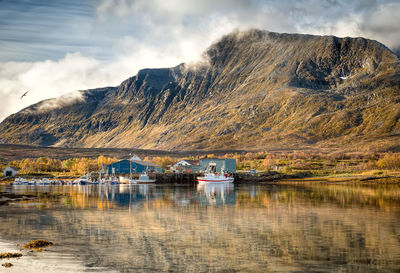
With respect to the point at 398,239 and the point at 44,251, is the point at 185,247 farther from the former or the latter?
the point at 398,239

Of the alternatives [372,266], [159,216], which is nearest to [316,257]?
[372,266]

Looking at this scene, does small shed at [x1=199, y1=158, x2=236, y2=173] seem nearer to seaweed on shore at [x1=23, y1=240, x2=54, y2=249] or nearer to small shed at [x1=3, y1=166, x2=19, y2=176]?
small shed at [x1=3, y1=166, x2=19, y2=176]

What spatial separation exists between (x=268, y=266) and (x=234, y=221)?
15.1 meters

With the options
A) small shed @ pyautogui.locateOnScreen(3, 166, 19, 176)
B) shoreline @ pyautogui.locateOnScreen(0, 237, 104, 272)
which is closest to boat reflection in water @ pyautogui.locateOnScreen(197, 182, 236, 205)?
shoreline @ pyautogui.locateOnScreen(0, 237, 104, 272)

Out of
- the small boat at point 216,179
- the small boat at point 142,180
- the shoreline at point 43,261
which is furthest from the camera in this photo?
the small boat at point 142,180

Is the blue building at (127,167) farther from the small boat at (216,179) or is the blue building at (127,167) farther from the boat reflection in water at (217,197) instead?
the boat reflection in water at (217,197)

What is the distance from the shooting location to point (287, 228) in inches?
1292

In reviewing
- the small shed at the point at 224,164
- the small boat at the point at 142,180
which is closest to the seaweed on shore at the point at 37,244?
the small boat at the point at 142,180

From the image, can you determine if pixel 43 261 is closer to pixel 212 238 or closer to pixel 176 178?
pixel 212 238

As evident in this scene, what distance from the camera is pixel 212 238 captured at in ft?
94.5

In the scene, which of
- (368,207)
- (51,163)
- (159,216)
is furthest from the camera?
(51,163)

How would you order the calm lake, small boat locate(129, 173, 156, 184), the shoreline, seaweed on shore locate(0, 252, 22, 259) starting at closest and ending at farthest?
the shoreline < the calm lake < seaweed on shore locate(0, 252, 22, 259) < small boat locate(129, 173, 156, 184)

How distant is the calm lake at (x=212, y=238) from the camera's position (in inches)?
867

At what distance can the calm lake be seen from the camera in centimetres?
2203
